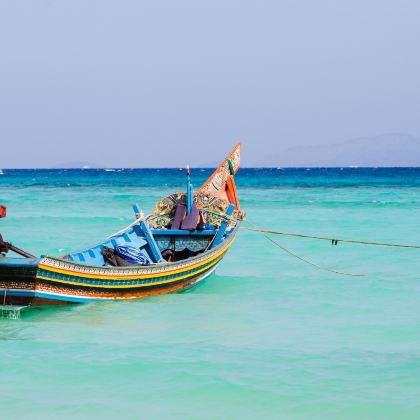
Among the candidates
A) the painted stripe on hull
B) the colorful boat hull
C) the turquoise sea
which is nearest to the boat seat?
the turquoise sea

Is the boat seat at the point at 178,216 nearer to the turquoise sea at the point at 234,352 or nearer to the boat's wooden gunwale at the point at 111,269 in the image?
the turquoise sea at the point at 234,352

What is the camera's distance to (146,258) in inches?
512

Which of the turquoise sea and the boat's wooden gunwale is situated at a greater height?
the boat's wooden gunwale

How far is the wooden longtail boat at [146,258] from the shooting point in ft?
32.3

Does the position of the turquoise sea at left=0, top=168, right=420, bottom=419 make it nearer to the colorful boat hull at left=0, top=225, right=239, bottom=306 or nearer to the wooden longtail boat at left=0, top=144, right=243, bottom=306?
the colorful boat hull at left=0, top=225, right=239, bottom=306

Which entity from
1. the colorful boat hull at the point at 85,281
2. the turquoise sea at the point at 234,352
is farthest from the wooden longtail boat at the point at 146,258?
the turquoise sea at the point at 234,352

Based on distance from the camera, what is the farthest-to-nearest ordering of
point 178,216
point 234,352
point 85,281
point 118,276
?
point 178,216
point 118,276
point 85,281
point 234,352

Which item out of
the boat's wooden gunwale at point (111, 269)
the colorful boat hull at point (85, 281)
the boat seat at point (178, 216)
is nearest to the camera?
the colorful boat hull at point (85, 281)

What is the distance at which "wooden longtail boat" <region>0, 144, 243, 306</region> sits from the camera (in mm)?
9852

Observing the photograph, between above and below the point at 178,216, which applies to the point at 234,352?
below

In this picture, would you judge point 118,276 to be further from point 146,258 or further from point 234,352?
point 234,352

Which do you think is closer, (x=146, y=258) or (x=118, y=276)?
(x=118, y=276)

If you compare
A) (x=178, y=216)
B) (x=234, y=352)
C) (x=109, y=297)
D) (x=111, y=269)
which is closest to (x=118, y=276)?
(x=111, y=269)

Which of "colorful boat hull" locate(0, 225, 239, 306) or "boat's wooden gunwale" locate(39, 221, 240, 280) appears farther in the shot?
"boat's wooden gunwale" locate(39, 221, 240, 280)
